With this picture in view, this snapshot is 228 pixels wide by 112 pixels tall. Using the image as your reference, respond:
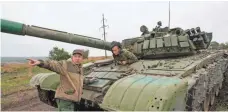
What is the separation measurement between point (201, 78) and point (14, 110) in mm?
6766

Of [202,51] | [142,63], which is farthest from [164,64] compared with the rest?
[202,51]

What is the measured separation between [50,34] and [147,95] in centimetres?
262

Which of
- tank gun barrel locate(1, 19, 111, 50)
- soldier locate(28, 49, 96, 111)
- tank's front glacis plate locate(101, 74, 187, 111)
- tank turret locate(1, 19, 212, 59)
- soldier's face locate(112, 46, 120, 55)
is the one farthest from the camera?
soldier's face locate(112, 46, 120, 55)

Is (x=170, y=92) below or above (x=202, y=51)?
below

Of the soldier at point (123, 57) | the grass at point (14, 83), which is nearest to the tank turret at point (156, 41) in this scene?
the soldier at point (123, 57)

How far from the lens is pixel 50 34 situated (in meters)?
6.12

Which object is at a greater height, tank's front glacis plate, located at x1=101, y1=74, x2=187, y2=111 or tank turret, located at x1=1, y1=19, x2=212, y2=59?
tank turret, located at x1=1, y1=19, x2=212, y2=59

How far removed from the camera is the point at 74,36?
663 centimetres

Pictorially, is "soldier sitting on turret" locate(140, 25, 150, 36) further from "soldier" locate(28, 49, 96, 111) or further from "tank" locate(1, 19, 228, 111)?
"soldier" locate(28, 49, 96, 111)

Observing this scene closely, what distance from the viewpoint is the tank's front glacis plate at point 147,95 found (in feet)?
14.7

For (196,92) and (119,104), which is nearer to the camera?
(119,104)

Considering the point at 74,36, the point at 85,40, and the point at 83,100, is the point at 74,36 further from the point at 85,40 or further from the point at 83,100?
the point at 83,100

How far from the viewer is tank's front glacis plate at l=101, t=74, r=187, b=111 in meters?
4.47

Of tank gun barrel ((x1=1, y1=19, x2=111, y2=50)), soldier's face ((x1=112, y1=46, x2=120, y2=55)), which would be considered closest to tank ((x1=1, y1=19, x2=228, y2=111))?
tank gun barrel ((x1=1, y1=19, x2=111, y2=50))
